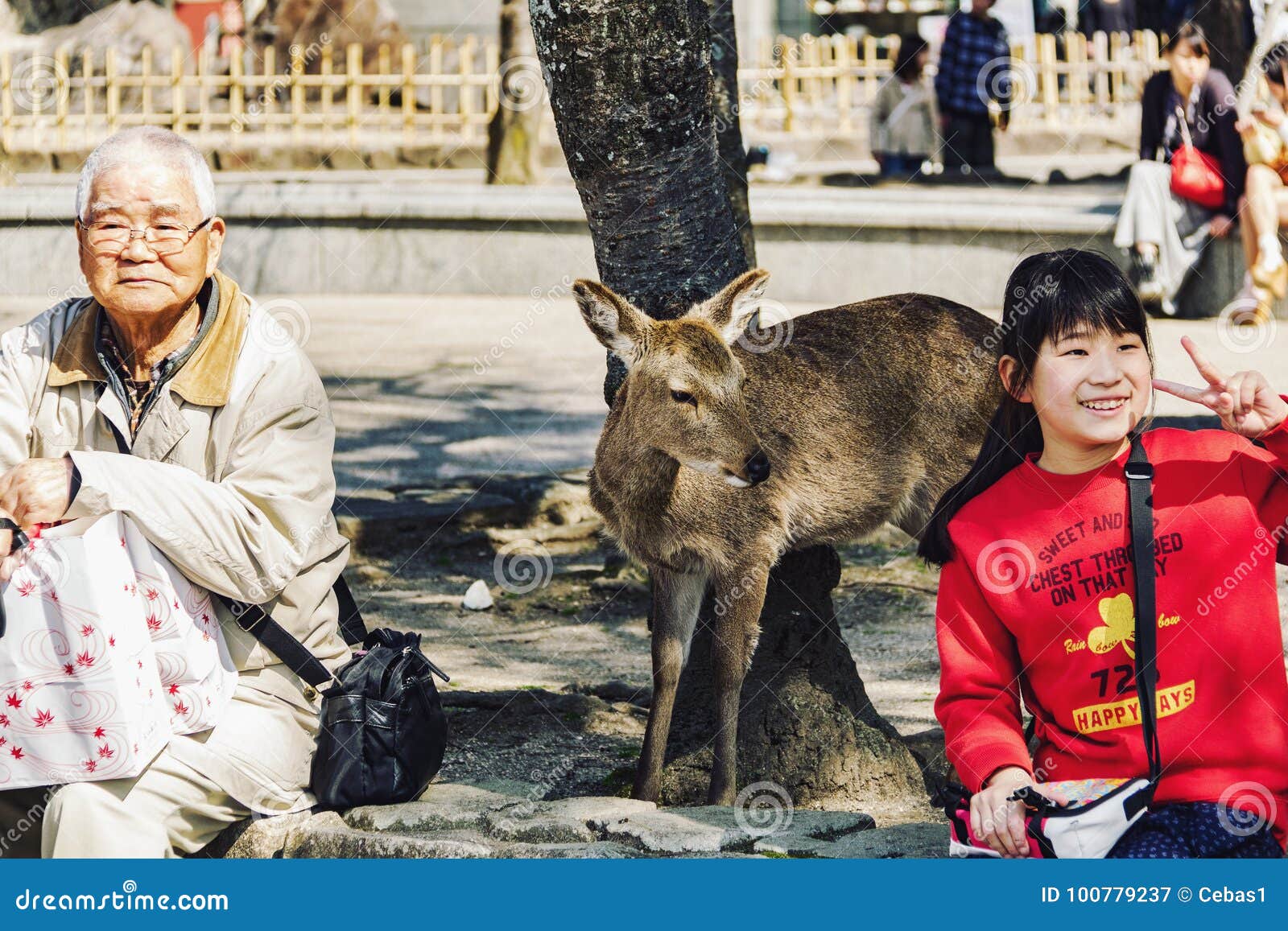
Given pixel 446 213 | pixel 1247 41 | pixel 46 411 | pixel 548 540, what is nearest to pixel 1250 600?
pixel 46 411

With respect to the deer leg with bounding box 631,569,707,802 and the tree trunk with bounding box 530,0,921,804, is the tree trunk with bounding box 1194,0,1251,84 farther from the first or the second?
the deer leg with bounding box 631,569,707,802

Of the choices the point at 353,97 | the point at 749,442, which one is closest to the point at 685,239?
the point at 749,442

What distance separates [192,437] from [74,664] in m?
0.63

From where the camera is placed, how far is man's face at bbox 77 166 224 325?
3.97 m

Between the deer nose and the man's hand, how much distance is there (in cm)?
176

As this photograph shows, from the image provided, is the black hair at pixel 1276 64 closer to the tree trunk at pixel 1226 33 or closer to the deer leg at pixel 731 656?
the tree trunk at pixel 1226 33

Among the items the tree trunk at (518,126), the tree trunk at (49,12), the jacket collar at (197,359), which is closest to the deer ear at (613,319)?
the jacket collar at (197,359)

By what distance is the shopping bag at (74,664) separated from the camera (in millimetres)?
3611

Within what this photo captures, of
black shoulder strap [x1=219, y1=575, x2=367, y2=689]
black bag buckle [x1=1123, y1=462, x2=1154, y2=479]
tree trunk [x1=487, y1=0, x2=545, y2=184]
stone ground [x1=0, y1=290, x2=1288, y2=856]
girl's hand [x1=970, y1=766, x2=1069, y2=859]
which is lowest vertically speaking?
stone ground [x1=0, y1=290, x2=1288, y2=856]

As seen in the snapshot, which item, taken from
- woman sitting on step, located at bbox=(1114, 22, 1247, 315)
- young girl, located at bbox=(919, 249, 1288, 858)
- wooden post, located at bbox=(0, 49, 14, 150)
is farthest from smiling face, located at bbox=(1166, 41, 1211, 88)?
wooden post, located at bbox=(0, 49, 14, 150)

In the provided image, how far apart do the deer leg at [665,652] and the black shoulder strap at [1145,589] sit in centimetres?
177

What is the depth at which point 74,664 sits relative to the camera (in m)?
3.64

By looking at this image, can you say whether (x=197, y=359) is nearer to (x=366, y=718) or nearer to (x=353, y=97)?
(x=366, y=718)

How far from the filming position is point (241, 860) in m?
3.19
